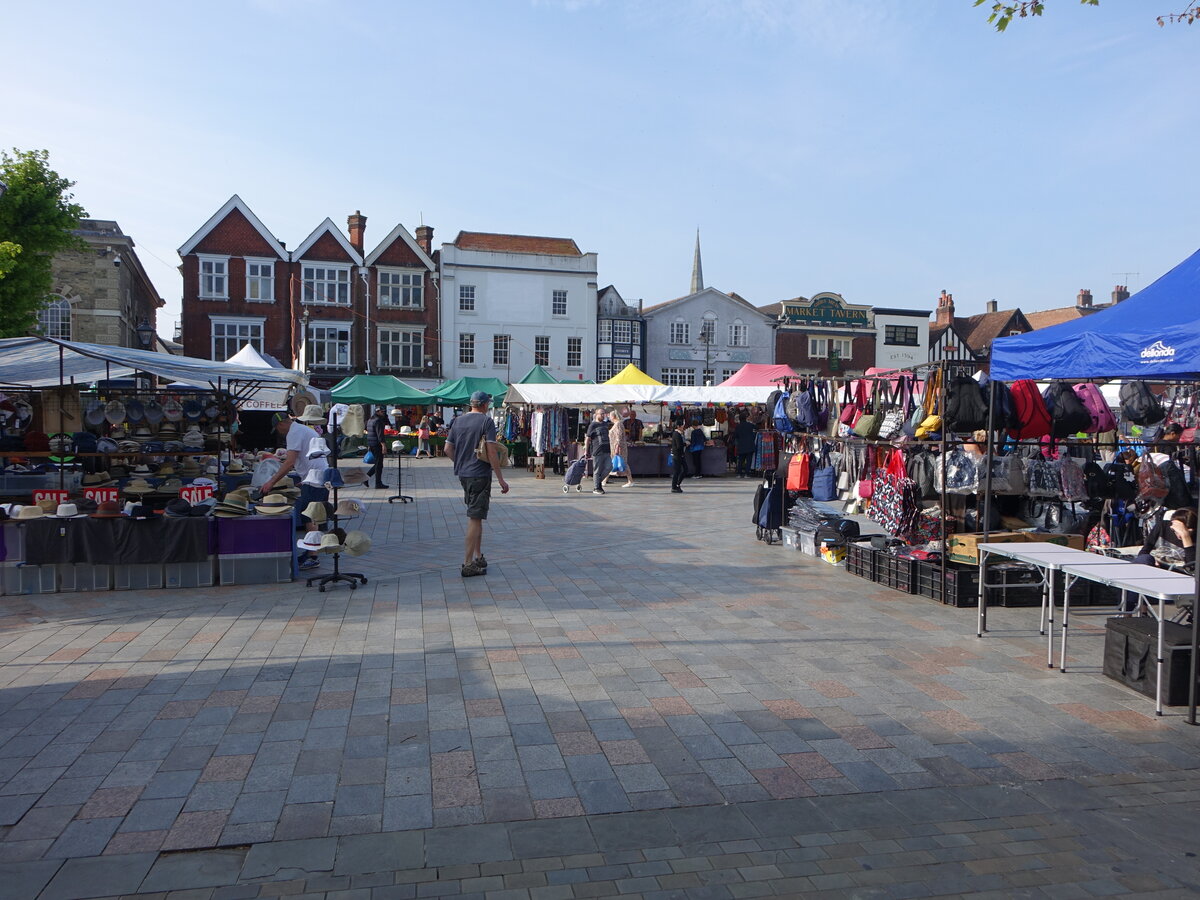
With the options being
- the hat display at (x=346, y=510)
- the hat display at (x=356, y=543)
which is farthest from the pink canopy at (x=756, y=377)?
the hat display at (x=356, y=543)

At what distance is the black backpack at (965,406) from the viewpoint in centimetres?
759

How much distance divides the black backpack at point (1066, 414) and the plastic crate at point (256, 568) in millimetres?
7413

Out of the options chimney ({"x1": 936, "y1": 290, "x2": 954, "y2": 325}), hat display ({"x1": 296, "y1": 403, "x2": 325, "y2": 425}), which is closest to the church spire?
chimney ({"x1": 936, "y1": 290, "x2": 954, "y2": 325})

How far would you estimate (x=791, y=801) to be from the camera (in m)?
3.70

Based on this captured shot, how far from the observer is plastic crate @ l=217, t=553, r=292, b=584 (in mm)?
8031

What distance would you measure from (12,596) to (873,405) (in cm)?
876

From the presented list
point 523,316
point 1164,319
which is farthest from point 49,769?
point 523,316

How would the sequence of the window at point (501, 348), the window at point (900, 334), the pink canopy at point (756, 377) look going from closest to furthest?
1. the pink canopy at point (756, 377)
2. the window at point (501, 348)
3. the window at point (900, 334)

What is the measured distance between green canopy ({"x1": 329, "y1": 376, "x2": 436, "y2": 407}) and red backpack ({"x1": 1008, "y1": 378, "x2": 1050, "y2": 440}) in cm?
1528

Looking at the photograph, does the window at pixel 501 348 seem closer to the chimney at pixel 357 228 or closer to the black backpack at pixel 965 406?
the chimney at pixel 357 228

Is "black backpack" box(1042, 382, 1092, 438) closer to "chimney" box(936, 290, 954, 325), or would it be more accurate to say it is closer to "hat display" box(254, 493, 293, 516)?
"hat display" box(254, 493, 293, 516)

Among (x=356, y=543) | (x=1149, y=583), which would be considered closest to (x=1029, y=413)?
(x=1149, y=583)

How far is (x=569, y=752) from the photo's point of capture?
165 inches

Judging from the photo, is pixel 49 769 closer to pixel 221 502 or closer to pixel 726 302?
pixel 221 502
